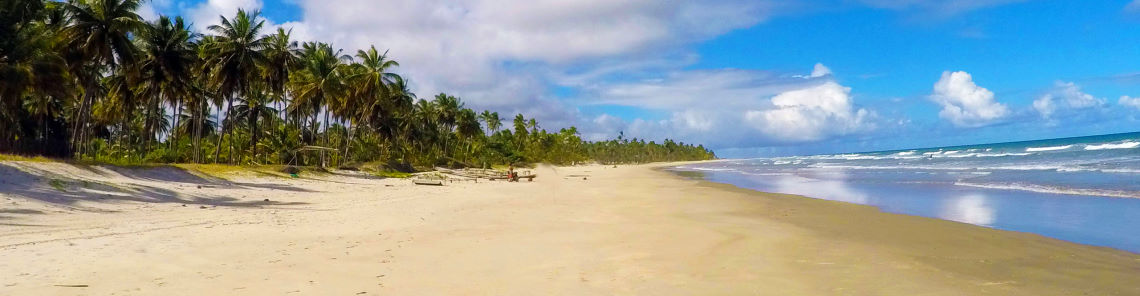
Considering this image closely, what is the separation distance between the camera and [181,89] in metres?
37.6

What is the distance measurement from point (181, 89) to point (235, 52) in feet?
→ 13.2

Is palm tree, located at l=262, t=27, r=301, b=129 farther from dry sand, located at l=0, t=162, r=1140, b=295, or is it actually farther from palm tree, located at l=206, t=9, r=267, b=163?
dry sand, located at l=0, t=162, r=1140, b=295

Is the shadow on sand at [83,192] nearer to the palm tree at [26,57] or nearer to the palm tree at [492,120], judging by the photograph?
the palm tree at [26,57]

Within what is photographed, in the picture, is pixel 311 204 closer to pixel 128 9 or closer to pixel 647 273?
pixel 647 273

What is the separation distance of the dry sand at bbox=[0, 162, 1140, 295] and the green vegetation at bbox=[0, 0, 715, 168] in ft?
39.6

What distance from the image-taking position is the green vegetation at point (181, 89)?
24.1 meters

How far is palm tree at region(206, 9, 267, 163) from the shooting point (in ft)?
125

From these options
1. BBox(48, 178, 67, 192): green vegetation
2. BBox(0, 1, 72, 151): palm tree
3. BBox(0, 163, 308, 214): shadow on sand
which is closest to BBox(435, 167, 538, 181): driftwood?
BBox(0, 1, 72, 151): palm tree

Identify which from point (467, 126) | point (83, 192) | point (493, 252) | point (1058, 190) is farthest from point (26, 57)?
point (467, 126)

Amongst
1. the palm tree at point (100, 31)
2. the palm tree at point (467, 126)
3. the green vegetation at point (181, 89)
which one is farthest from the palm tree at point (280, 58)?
the palm tree at point (467, 126)

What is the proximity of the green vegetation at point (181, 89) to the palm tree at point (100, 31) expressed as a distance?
0.05 m

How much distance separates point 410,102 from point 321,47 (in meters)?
13.2

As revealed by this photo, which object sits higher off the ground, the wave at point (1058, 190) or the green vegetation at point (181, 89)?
the green vegetation at point (181, 89)

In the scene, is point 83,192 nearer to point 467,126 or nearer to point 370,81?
point 370,81
